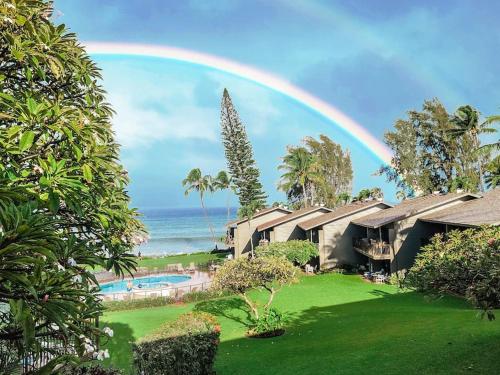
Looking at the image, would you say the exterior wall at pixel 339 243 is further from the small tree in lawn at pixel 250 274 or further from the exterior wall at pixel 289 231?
the small tree in lawn at pixel 250 274

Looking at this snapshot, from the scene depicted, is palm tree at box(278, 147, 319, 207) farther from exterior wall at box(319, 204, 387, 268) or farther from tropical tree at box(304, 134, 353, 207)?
exterior wall at box(319, 204, 387, 268)

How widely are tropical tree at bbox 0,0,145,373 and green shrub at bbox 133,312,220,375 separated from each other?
6.00 metres

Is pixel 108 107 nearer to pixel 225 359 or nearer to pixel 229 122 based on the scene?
pixel 225 359

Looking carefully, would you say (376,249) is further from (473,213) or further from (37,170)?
(37,170)

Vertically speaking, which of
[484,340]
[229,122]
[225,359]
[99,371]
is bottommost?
[225,359]

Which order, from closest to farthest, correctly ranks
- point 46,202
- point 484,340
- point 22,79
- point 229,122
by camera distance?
point 46,202 < point 22,79 < point 484,340 < point 229,122

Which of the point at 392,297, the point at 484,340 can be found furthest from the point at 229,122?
the point at 484,340

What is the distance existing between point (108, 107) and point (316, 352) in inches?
465

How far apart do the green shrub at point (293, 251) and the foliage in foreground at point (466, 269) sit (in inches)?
1091

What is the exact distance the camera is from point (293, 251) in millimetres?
38312

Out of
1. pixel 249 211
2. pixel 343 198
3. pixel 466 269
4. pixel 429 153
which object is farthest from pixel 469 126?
pixel 466 269

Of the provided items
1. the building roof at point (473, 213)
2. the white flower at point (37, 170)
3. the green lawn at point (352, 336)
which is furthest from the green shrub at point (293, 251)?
the white flower at point (37, 170)

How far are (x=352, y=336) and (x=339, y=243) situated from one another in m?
24.3

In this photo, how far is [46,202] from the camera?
455 centimetres
